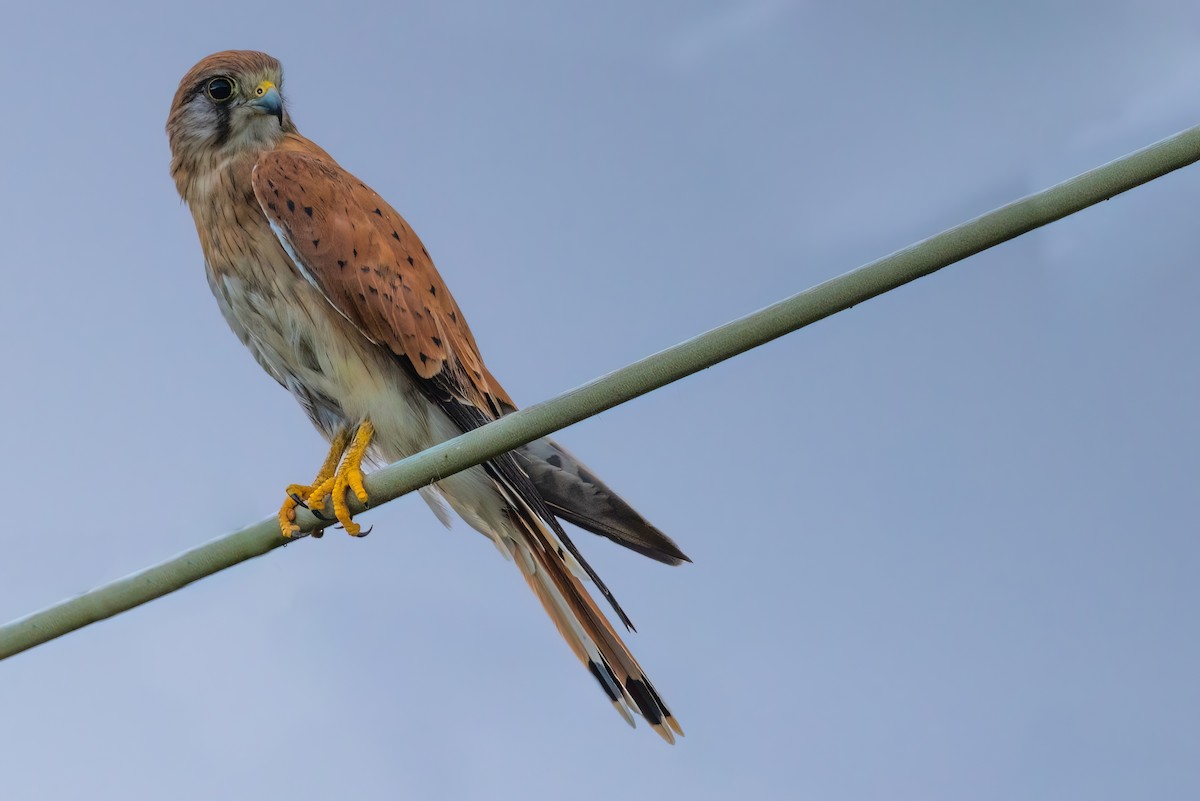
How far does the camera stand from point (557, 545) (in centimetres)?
300

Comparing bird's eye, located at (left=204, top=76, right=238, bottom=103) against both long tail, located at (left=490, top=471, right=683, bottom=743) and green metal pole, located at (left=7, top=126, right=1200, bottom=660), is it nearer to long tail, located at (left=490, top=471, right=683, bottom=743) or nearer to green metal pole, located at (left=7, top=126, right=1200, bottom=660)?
long tail, located at (left=490, top=471, right=683, bottom=743)

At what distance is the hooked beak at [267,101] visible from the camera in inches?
132

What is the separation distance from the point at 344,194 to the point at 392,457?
0.67 m

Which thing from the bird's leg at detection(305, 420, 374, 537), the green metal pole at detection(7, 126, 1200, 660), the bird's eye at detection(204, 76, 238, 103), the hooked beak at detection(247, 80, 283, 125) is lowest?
the green metal pole at detection(7, 126, 1200, 660)

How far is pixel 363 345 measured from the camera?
306 cm

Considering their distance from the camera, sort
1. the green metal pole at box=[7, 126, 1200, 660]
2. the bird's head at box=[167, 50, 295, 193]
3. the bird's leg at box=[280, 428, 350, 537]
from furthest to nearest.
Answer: the bird's head at box=[167, 50, 295, 193], the bird's leg at box=[280, 428, 350, 537], the green metal pole at box=[7, 126, 1200, 660]

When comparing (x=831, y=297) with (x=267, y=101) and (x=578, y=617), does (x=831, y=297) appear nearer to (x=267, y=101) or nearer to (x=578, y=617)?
(x=578, y=617)

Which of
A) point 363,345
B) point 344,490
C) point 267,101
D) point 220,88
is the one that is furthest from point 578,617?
point 220,88

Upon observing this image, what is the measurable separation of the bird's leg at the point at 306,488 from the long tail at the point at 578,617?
17.6 inches

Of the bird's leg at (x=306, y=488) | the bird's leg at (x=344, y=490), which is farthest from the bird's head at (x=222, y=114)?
the bird's leg at (x=344, y=490)

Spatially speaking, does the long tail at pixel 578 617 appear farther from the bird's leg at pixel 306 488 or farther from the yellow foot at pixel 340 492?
the bird's leg at pixel 306 488

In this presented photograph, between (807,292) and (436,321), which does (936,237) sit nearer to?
(807,292)

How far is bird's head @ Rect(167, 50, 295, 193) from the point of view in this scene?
3.32 metres

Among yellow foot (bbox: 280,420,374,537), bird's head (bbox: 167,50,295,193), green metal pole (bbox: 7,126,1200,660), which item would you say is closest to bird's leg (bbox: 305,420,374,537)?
yellow foot (bbox: 280,420,374,537)
